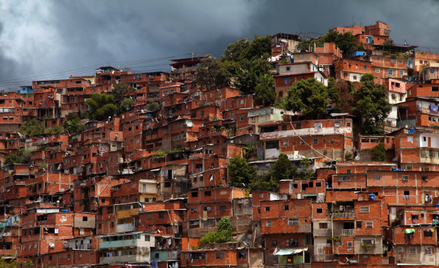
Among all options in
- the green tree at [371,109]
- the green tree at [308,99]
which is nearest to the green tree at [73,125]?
the green tree at [308,99]

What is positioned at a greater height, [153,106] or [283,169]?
[153,106]

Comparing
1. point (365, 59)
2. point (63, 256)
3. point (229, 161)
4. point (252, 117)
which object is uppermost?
point (365, 59)

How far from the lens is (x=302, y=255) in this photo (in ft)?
143

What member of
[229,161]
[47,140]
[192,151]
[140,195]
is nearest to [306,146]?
[229,161]

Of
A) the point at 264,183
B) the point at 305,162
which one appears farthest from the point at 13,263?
the point at 305,162

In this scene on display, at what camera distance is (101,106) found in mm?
88938

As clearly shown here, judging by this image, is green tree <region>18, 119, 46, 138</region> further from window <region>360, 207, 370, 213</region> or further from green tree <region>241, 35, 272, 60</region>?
window <region>360, 207, 370, 213</region>

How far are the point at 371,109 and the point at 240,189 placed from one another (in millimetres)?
13985

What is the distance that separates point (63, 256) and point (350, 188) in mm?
24599

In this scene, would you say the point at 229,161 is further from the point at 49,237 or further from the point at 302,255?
the point at 49,237

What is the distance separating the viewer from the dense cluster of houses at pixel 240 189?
4356cm

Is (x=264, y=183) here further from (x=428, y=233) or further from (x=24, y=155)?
(x=24, y=155)

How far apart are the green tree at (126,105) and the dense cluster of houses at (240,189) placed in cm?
674

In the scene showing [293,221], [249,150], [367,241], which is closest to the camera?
[367,241]
